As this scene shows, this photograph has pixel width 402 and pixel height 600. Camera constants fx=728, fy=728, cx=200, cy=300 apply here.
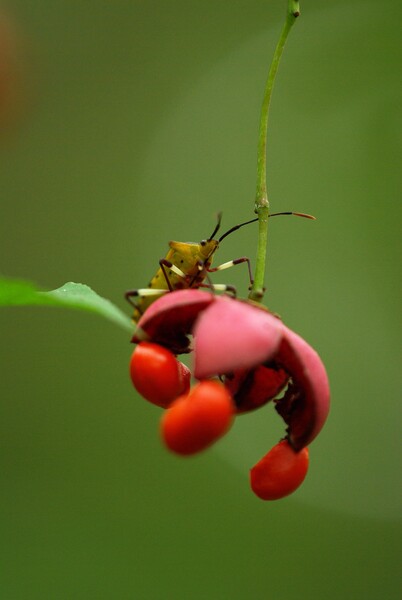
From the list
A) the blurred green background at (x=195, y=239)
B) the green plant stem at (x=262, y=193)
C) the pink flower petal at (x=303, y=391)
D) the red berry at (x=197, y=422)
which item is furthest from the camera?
the blurred green background at (x=195, y=239)

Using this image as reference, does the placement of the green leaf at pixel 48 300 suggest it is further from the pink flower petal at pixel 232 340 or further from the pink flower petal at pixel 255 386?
the pink flower petal at pixel 255 386

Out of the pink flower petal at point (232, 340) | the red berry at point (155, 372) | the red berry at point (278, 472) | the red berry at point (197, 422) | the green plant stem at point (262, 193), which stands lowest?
the red berry at point (278, 472)

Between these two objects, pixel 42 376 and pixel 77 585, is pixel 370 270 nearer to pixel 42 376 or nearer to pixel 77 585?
pixel 42 376

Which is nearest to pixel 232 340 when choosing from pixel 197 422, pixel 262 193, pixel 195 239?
pixel 197 422

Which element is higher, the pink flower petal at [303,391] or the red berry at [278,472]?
the pink flower petal at [303,391]

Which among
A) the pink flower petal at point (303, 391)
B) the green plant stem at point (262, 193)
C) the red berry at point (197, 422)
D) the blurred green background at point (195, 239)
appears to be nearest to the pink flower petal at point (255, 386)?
the pink flower petal at point (303, 391)

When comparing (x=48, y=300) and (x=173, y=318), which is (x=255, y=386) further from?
(x=48, y=300)

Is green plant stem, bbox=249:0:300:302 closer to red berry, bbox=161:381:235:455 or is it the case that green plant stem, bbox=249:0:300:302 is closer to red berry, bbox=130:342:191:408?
red berry, bbox=130:342:191:408
